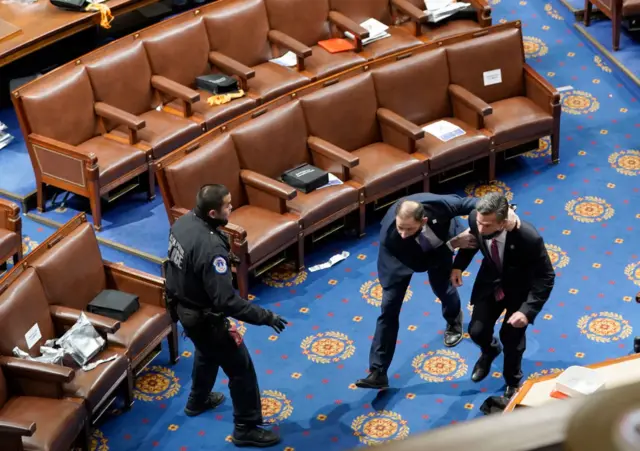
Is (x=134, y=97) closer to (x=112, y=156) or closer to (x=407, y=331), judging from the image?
(x=112, y=156)

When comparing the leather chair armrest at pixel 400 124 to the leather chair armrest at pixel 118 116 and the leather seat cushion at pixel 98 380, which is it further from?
the leather seat cushion at pixel 98 380

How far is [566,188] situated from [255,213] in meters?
2.37

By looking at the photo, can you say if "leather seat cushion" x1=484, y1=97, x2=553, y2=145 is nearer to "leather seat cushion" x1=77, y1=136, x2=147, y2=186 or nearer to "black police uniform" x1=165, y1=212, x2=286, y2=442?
"leather seat cushion" x1=77, y1=136, x2=147, y2=186

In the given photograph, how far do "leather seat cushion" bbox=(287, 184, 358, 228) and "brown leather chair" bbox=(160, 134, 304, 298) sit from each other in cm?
9

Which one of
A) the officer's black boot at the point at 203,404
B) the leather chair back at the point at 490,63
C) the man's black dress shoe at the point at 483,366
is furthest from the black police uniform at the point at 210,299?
the leather chair back at the point at 490,63

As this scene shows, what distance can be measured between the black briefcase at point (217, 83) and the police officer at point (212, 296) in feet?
9.31

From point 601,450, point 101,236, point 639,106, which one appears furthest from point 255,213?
point 601,450

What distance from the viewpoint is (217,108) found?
23.9 ft

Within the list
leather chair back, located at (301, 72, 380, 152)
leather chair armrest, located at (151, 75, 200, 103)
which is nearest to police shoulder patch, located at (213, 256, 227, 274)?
leather chair back, located at (301, 72, 380, 152)

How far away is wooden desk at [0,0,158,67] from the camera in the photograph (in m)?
7.63

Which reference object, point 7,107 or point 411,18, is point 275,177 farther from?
point 7,107

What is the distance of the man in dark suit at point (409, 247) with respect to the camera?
15.7ft

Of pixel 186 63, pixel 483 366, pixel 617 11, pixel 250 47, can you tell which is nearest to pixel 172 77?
pixel 186 63

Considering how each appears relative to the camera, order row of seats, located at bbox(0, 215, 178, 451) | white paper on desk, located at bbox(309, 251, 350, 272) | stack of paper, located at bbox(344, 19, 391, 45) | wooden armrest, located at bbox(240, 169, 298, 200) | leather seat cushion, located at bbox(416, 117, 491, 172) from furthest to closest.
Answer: stack of paper, located at bbox(344, 19, 391, 45), leather seat cushion, located at bbox(416, 117, 491, 172), white paper on desk, located at bbox(309, 251, 350, 272), wooden armrest, located at bbox(240, 169, 298, 200), row of seats, located at bbox(0, 215, 178, 451)
